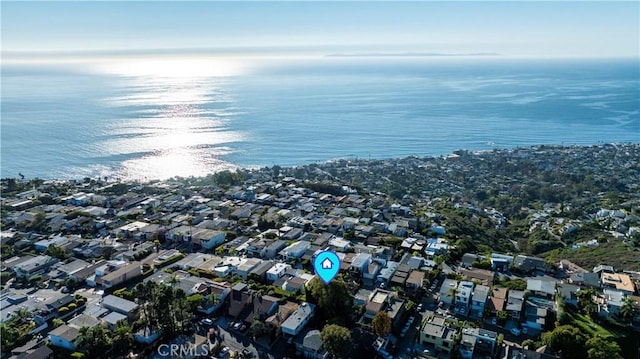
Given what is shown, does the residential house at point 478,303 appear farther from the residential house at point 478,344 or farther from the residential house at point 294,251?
the residential house at point 294,251

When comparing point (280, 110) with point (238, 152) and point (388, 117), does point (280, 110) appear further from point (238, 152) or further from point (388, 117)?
point (238, 152)

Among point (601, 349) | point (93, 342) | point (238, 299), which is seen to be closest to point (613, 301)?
point (601, 349)

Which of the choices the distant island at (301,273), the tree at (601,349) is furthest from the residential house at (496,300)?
the tree at (601,349)

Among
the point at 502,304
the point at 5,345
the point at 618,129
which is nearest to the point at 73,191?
the point at 5,345

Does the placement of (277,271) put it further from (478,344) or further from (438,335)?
(478,344)

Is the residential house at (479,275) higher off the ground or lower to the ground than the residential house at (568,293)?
lower
